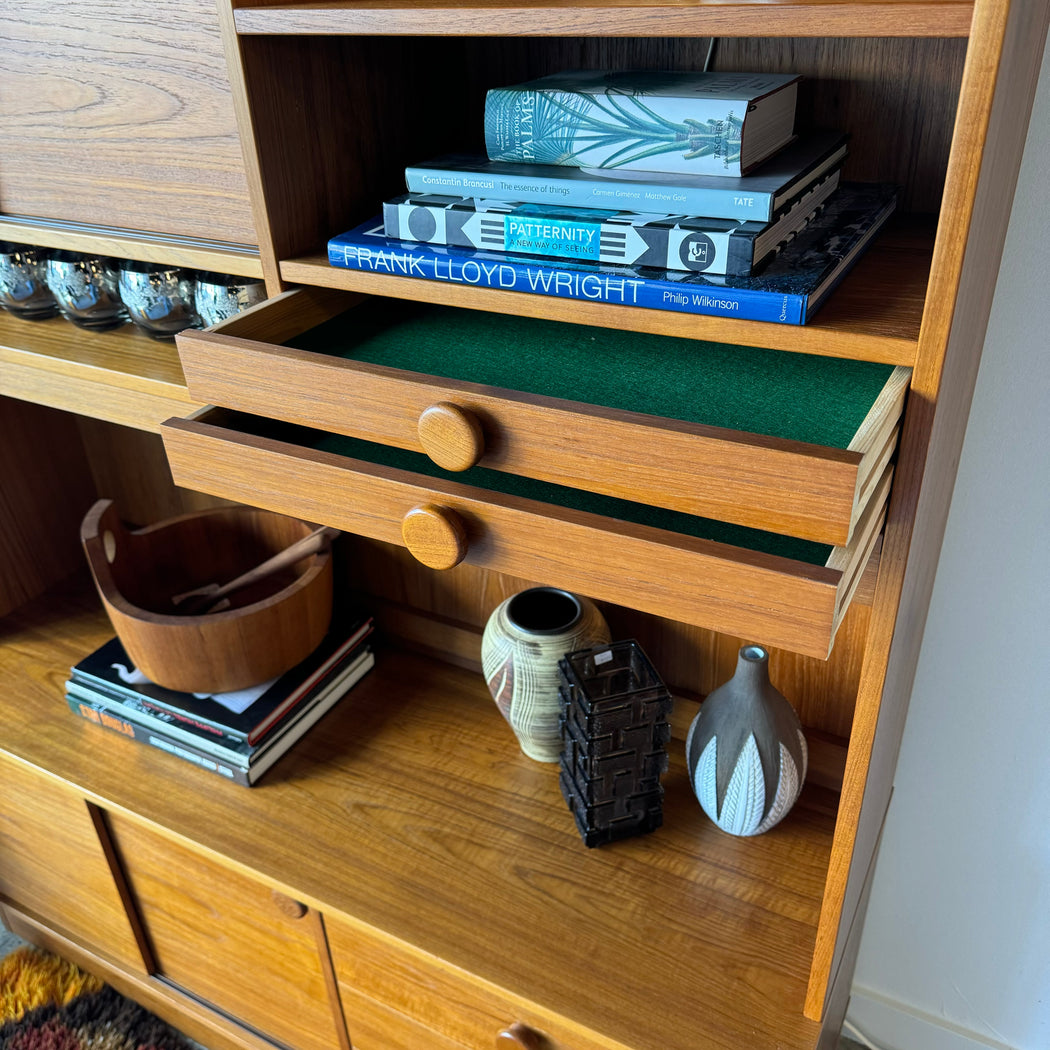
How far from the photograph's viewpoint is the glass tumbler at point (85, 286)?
1.00 metres

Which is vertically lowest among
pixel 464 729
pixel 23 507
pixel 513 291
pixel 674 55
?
pixel 464 729

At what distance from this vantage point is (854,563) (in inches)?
21.7

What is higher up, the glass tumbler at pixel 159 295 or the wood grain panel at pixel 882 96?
the wood grain panel at pixel 882 96

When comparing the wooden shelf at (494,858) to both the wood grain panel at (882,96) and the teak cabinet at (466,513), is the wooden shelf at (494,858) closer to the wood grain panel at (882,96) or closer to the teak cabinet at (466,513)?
the teak cabinet at (466,513)

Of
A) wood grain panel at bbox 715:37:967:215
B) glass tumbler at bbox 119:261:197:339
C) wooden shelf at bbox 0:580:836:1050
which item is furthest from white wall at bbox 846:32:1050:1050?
glass tumbler at bbox 119:261:197:339

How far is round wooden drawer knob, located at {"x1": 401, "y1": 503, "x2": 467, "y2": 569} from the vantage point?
2.06 feet

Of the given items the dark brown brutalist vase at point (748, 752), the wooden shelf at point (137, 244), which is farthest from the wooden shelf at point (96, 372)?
the dark brown brutalist vase at point (748, 752)

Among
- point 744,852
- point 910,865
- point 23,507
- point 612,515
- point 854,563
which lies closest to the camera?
point 854,563

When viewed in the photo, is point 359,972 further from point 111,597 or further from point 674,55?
point 674,55

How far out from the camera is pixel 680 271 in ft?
2.06

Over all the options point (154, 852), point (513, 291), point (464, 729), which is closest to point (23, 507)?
point (154, 852)

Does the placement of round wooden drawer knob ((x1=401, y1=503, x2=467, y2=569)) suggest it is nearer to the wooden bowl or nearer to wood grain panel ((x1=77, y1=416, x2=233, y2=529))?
the wooden bowl

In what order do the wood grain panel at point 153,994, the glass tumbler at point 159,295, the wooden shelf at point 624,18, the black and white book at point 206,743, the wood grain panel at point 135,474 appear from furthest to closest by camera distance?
the wood grain panel at point 135,474 → the wood grain panel at point 153,994 → the black and white book at point 206,743 → the glass tumbler at point 159,295 → the wooden shelf at point 624,18

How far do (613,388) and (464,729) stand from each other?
0.60 m
